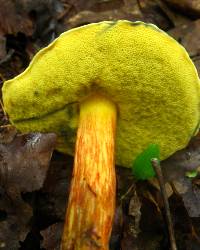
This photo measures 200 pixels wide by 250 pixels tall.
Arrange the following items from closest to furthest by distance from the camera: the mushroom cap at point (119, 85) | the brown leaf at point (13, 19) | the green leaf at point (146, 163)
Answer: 1. the mushroom cap at point (119, 85)
2. the green leaf at point (146, 163)
3. the brown leaf at point (13, 19)

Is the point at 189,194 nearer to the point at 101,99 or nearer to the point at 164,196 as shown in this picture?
the point at 164,196

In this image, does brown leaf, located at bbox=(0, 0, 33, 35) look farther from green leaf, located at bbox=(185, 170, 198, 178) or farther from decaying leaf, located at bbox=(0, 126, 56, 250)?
green leaf, located at bbox=(185, 170, 198, 178)

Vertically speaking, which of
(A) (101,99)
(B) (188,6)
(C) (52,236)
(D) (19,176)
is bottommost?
(C) (52,236)

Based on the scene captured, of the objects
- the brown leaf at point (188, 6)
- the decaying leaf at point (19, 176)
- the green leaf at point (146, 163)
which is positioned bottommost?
the decaying leaf at point (19, 176)

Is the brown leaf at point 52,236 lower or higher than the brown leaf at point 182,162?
lower

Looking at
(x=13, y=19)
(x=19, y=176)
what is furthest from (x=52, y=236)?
(x=13, y=19)

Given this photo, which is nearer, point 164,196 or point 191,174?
point 164,196

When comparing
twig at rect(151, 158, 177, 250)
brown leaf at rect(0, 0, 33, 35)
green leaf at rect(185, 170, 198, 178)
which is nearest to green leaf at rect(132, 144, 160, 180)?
twig at rect(151, 158, 177, 250)

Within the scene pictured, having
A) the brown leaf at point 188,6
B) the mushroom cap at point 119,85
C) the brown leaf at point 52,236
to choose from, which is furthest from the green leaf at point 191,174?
the brown leaf at point 188,6

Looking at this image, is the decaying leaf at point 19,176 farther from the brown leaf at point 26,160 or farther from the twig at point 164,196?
the twig at point 164,196
